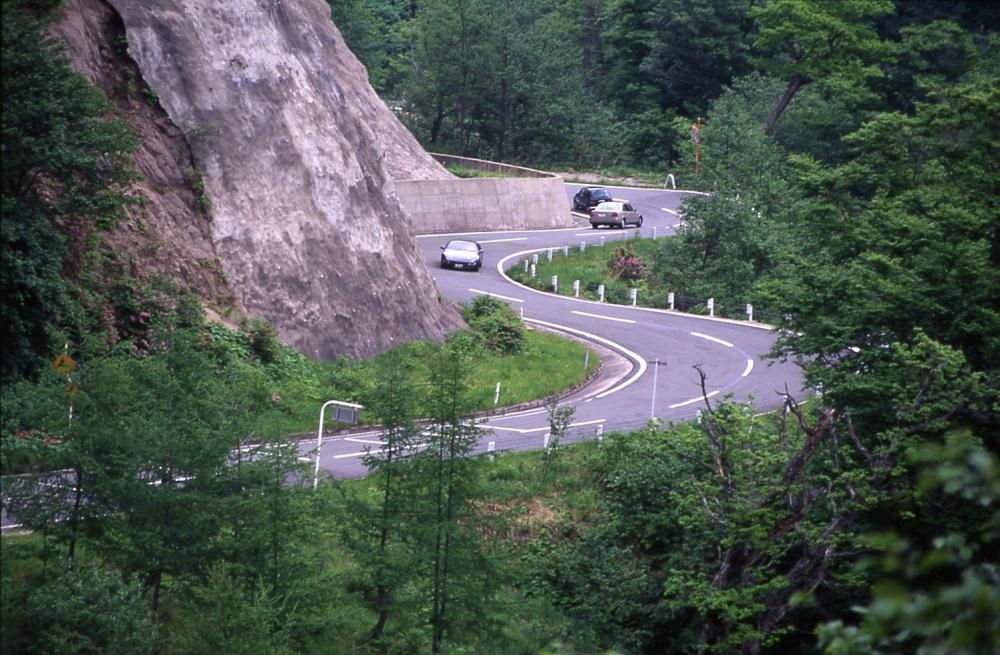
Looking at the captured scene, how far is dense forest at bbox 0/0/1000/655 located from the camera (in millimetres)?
13508

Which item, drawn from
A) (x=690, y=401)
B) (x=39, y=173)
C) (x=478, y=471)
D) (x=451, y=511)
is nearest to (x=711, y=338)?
(x=690, y=401)

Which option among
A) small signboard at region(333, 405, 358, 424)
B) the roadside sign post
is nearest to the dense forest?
small signboard at region(333, 405, 358, 424)

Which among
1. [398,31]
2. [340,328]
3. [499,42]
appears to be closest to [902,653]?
[340,328]

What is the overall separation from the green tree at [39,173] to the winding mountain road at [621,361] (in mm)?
5484

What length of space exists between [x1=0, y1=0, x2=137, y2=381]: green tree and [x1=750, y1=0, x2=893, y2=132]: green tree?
49.1 metres

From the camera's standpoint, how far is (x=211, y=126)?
28422 mm

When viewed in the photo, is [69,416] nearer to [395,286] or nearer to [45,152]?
[45,152]

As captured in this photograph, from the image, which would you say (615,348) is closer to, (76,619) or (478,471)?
(478,471)

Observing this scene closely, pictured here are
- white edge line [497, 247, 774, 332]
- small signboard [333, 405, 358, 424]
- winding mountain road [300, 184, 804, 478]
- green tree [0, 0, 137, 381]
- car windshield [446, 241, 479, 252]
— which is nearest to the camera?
small signboard [333, 405, 358, 424]

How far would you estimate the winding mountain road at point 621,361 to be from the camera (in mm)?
25734

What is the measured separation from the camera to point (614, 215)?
57469mm

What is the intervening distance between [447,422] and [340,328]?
1488cm

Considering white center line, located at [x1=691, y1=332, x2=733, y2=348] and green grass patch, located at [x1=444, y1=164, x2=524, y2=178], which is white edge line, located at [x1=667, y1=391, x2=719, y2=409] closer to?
white center line, located at [x1=691, y1=332, x2=733, y2=348]

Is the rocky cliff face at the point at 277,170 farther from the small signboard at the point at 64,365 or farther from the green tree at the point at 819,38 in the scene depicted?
the green tree at the point at 819,38
